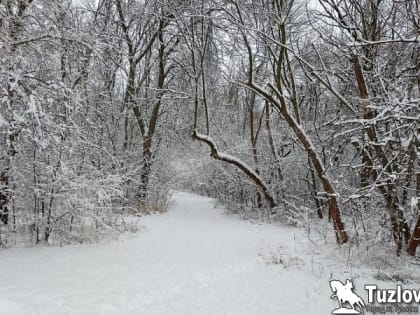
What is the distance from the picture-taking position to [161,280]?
4516mm

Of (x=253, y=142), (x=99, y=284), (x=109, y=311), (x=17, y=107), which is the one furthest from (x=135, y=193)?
(x=109, y=311)

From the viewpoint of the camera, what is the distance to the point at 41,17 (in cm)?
603

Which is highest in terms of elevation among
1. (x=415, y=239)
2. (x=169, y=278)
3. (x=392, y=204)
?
(x=392, y=204)

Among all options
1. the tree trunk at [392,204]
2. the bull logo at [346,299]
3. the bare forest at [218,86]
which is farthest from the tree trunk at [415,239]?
the bull logo at [346,299]

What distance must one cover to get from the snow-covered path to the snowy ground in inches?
0.4

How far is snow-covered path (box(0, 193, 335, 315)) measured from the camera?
3.57 meters

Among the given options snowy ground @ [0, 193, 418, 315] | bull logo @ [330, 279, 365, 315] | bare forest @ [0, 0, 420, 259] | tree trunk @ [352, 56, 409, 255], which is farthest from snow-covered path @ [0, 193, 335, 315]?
tree trunk @ [352, 56, 409, 255]

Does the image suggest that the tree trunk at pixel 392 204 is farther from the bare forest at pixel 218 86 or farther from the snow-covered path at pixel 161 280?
the snow-covered path at pixel 161 280

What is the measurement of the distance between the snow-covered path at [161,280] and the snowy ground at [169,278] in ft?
0.04

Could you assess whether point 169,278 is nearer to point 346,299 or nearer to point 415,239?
point 346,299

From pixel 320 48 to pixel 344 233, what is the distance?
505 cm

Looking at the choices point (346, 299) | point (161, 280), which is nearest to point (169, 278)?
point (161, 280)

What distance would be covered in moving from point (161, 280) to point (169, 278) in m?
0.14

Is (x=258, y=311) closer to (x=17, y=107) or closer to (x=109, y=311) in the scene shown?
(x=109, y=311)
